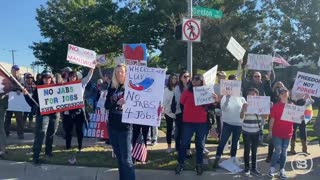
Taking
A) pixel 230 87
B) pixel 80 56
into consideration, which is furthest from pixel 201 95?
pixel 80 56

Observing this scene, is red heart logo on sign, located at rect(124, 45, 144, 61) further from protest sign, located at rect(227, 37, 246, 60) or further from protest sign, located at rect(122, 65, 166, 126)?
protest sign, located at rect(122, 65, 166, 126)

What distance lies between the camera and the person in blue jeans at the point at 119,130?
262 inches

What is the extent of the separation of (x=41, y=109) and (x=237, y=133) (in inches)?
150

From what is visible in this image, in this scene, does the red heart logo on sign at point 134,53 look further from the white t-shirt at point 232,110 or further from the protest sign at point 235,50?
the white t-shirt at point 232,110

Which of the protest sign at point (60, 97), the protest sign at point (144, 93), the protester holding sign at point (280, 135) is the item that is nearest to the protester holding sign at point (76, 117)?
the protest sign at point (60, 97)

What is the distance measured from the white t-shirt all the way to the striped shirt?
0.18 meters

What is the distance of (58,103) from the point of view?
857 cm

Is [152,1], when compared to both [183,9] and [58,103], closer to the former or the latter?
[183,9]

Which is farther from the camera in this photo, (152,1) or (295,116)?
(152,1)

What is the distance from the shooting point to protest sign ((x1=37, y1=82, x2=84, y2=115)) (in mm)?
8391

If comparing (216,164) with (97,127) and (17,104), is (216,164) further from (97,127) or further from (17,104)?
(17,104)

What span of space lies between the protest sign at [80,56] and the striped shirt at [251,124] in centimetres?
367

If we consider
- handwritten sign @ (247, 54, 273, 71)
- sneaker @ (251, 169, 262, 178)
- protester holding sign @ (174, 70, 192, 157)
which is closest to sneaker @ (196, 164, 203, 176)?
protester holding sign @ (174, 70, 192, 157)

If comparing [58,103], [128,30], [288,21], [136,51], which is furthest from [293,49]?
[58,103]
